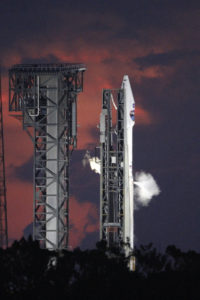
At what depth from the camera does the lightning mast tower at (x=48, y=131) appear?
148 metres

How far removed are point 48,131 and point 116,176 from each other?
11065 millimetres

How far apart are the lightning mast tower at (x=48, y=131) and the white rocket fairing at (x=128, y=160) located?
7.75m

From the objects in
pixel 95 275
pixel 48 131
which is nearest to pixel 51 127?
pixel 48 131

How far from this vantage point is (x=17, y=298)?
10444 cm

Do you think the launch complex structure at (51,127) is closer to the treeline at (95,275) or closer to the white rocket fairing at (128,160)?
the white rocket fairing at (128,160)

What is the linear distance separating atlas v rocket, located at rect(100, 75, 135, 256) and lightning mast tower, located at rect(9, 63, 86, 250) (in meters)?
7.05

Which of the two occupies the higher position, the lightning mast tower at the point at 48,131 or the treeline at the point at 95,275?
the lightning mast tower at the point at 48,131

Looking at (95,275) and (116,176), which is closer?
(95,275)

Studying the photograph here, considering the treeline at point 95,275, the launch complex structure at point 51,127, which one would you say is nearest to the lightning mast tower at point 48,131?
the launch complex structure at point 51,127

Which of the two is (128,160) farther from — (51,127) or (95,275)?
(95,275)

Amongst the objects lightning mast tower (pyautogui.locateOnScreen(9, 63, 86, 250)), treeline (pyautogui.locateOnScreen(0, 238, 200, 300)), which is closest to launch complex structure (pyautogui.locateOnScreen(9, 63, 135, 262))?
lightning mast tower (pyautogui.locateOnScreen(9, 63, 86, 250))

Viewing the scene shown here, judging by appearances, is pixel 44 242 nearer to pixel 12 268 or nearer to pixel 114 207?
pixel 114 207

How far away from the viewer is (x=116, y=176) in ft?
468

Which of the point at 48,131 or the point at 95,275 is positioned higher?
the point at 48,131
